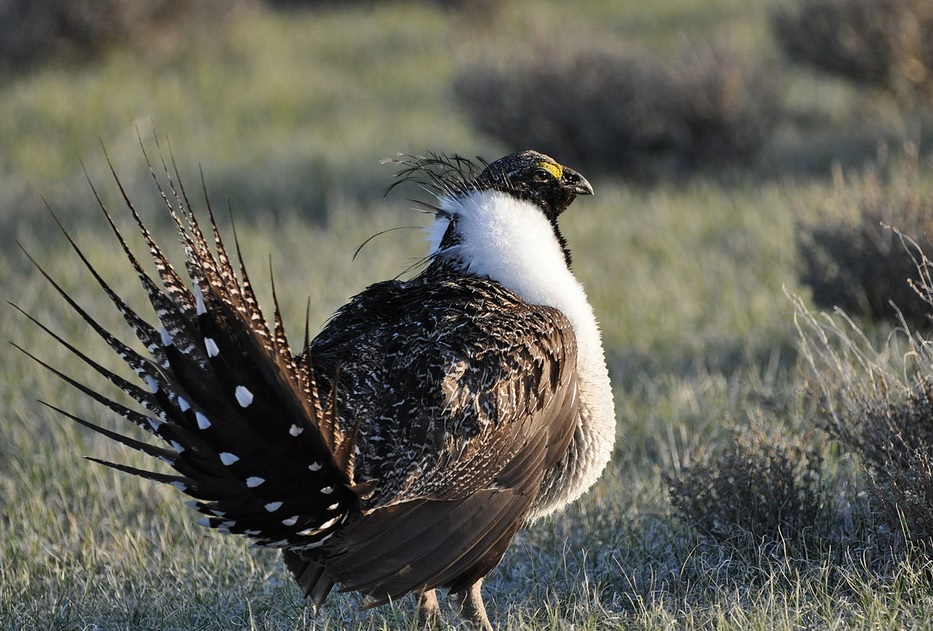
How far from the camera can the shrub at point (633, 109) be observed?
931cm

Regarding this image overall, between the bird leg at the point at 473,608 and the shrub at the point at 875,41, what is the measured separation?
778 centimetres

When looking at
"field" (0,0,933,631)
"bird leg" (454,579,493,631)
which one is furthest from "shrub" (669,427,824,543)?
"bird leg" (454,579,493,631)

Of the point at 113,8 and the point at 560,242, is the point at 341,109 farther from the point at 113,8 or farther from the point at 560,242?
the point at 560,242

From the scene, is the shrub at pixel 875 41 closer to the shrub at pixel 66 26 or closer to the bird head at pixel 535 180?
the shrub at pixel 66 26

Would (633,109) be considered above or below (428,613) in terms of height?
above

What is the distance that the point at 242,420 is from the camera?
2.69m

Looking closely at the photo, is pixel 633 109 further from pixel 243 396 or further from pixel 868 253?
pixel 243 396

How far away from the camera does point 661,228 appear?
25.3ft

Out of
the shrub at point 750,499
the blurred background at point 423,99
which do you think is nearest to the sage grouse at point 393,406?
the shrub at point 750,499

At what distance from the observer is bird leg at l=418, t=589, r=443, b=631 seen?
A: 3.34m

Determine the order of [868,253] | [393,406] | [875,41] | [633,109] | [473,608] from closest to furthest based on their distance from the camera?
[393,406] < [473,608] < [868,253] < [633,109] < [875,41]

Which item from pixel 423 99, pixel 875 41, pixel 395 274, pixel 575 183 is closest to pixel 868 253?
pixel 575 183

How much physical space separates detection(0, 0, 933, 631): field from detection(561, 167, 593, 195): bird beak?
0.92 meters

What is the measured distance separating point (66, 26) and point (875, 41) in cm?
757
